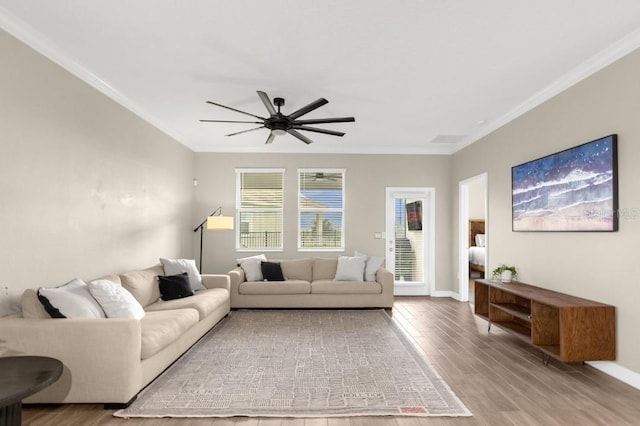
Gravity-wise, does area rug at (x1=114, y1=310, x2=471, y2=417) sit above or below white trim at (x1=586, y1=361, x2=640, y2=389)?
below

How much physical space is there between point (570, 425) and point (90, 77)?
16.7 feet

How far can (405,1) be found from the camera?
8.31 ft

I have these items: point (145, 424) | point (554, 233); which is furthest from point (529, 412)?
point (145, 424)

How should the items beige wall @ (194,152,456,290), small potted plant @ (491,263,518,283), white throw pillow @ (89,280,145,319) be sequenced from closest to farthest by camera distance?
white throw pillow @ (89,280,145,319) → small potted plant @ (491,263,518,283) → beige wall @ (194,152,456,290)

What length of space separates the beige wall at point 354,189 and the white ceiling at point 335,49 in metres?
2.16

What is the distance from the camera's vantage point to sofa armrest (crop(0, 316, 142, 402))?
2531 millimetres

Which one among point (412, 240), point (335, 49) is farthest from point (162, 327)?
point (412, 240)

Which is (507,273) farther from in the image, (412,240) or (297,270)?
(297,270)

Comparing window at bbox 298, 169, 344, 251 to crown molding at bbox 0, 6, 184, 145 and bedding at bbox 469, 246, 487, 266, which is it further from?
bedding at bbox 469, 246, 487, 266

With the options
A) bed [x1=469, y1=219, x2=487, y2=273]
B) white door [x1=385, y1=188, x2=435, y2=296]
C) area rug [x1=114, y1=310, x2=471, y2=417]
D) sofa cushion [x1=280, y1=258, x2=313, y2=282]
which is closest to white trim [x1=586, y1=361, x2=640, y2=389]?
area rug [x1=114, y1=310, x2=471, y2=417]

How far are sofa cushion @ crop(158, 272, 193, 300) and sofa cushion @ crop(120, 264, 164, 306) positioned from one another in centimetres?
8

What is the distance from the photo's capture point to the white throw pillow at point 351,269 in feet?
19.7

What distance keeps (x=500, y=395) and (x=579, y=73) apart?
312 centimetres

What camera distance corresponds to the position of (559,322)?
11.2 ft
